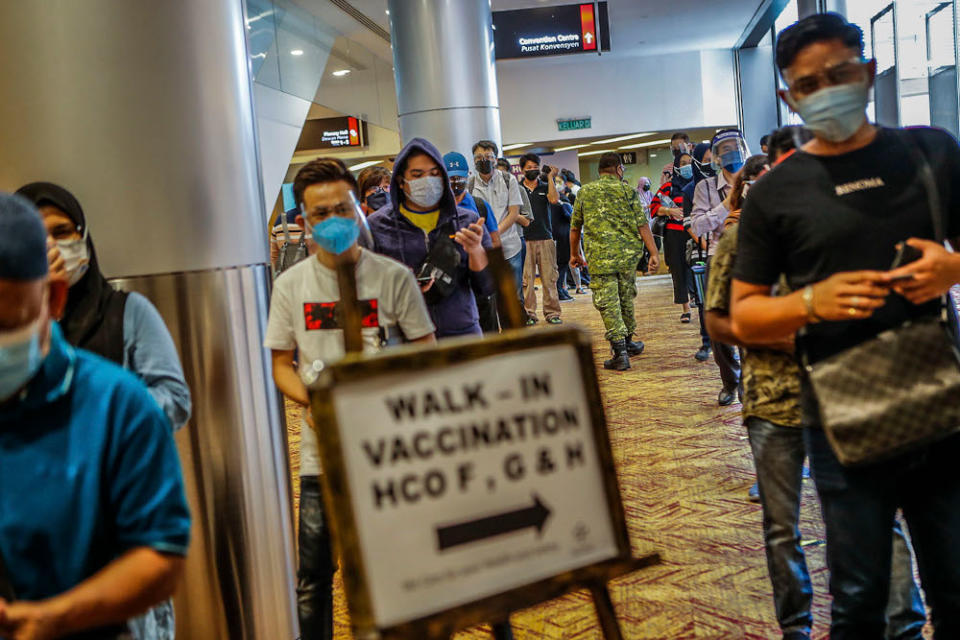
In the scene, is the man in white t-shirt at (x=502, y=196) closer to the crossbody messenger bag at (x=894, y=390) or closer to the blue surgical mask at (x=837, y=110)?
the blue surgical mask at (x=837, y=110)

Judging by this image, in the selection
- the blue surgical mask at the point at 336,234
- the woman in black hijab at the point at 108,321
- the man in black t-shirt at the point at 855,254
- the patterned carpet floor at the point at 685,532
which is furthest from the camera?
the patterned carpet floor at the point at 685,532

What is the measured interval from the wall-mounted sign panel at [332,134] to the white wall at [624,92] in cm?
323

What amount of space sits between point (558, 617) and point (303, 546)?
3.79ft

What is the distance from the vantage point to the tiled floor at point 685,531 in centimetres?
330

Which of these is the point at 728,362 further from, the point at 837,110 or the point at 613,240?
the point at 837,110

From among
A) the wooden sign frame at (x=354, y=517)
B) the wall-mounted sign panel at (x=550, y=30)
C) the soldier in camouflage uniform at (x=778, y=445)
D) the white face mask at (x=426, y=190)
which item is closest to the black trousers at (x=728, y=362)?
the white face mask at (x=426, y=190)

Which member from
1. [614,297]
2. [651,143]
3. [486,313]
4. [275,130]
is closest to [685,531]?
[486,313]

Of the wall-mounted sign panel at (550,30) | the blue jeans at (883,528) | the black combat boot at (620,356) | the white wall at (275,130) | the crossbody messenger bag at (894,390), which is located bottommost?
the black combat boot at (620,356)

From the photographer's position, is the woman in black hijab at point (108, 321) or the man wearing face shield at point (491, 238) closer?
the woman in black hijab at point (108, 321)

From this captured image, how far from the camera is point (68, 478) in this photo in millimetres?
1390

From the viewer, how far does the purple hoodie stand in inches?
142

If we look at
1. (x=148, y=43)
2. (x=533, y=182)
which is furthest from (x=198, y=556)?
(x=533, y=182)

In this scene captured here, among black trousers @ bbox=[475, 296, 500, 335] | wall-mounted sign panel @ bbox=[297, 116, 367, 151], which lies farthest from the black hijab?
wall-mounted sign panel @ bbox=[297, 116, 367, 151]

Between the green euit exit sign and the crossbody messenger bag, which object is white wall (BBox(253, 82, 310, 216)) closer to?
the crossbody messenger bag
